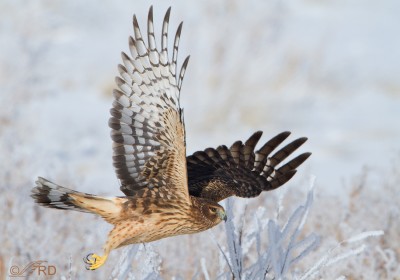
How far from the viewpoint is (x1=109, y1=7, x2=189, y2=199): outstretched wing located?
3176 millimetres

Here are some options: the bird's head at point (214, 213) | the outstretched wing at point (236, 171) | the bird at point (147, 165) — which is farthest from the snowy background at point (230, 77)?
the bird's head at point (214, 213)

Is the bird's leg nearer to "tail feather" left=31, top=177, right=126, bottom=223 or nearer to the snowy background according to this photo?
"tail feather" left=31, top=177, right=126, bottom=223

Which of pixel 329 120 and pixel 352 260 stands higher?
pixel 329 120

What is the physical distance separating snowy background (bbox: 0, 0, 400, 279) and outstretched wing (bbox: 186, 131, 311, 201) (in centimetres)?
419

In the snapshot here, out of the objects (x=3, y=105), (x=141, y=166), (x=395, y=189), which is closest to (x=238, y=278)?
(x=141, y=166)

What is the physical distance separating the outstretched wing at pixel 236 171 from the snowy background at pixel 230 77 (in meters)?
4.19

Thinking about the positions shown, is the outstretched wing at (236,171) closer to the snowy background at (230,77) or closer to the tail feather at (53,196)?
the tail feather at (53,196)

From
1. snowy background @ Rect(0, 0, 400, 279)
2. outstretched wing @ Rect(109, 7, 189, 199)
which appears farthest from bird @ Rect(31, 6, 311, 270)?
snowy background @ Rect(0, 0, 400, 279)

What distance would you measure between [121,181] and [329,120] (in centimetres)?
995

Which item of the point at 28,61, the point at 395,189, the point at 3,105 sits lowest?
the point at 395,189

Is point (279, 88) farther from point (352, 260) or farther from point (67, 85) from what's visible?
point (352, 260)

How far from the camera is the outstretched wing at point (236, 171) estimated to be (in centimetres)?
348

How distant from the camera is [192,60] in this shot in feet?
42.9

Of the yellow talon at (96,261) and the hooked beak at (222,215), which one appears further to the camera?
the hooked beak at (222,215)
